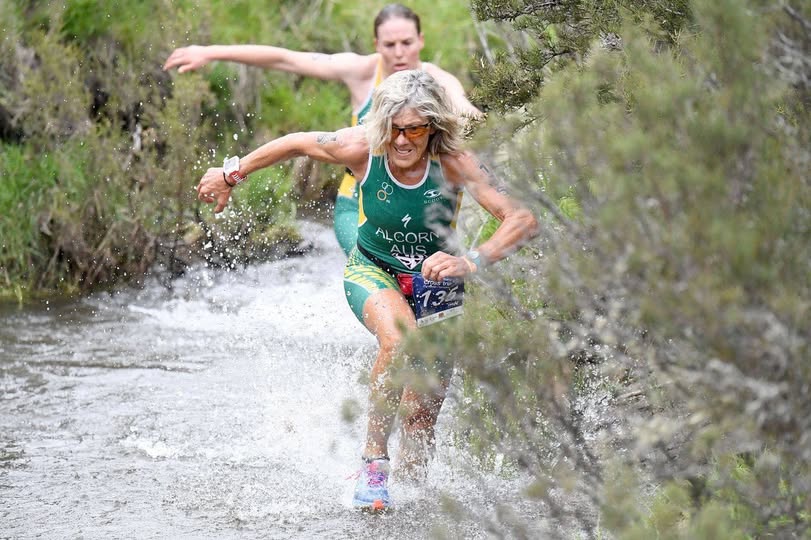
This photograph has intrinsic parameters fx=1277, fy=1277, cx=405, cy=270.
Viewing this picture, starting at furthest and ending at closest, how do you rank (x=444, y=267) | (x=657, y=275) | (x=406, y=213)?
(x=406, y=213) < (x=444, y=267) < (x=657, y=275)

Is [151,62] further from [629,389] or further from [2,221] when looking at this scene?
[629,389]

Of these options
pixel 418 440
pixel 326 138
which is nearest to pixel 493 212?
pixel 326 138

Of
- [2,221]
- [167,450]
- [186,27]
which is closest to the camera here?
[167,450]

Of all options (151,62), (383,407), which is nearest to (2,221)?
(151,62)

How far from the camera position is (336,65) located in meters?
7.18

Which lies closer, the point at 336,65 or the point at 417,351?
the point at 417,351

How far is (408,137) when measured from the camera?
15.6 ft

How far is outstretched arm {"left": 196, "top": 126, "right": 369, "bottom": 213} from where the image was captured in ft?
16.5

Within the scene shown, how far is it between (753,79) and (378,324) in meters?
2.42

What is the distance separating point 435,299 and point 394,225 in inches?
13.2

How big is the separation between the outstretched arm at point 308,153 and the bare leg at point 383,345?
0.53m

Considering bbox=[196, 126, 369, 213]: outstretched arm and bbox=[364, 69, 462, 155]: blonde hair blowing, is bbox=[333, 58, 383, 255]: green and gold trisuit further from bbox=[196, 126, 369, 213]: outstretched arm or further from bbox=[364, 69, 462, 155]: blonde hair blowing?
bbox=[364, 69, 462, 155]: blonde hair blowing

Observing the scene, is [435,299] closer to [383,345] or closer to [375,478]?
[383,345]

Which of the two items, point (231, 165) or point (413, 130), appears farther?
point (231, 165)
